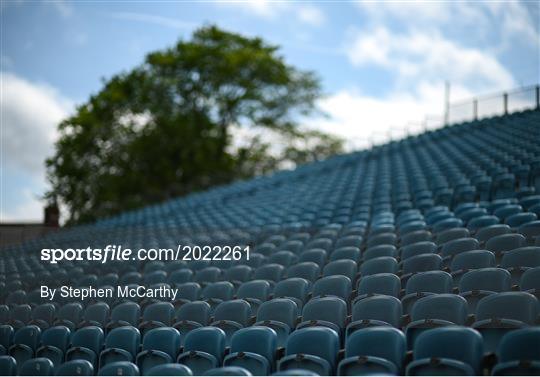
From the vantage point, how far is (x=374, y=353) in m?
4.44

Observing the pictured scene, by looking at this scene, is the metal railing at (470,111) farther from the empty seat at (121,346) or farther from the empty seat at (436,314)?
the empty seat at (121,346)

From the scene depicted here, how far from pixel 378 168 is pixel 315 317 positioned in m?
12.2

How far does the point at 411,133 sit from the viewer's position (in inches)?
851

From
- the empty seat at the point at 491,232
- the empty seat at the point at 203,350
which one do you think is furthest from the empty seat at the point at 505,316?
the empty seat at the point at 491,232

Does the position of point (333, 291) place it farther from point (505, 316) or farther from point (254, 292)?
point (505, 316)

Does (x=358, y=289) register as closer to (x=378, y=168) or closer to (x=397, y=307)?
(x=397, y=307)

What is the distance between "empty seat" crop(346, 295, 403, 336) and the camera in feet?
16.3

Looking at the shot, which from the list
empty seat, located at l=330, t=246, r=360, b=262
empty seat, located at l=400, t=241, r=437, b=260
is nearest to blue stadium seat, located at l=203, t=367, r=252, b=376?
empty seat, located at l=400, t=241, r=437, b=260

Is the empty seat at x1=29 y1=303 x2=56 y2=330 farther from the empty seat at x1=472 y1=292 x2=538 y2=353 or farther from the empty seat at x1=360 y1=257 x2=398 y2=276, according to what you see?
the empty seat at x1=472 y1=292 x2=538 y2=353

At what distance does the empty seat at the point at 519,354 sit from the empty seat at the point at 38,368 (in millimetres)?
3740

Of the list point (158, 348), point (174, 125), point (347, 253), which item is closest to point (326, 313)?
point (158, 348)

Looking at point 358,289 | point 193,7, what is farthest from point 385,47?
point 358,289

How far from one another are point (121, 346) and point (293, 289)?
1.86 metres

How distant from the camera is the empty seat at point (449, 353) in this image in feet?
12.9
